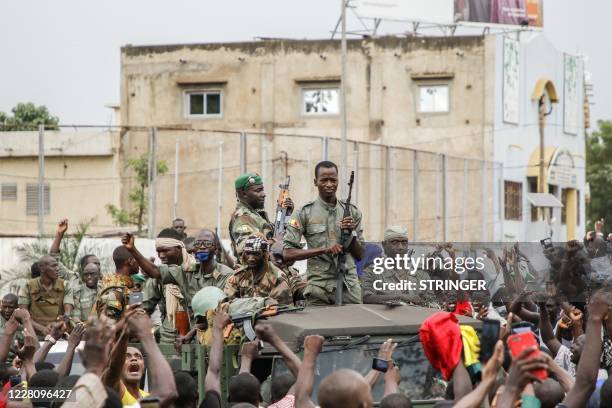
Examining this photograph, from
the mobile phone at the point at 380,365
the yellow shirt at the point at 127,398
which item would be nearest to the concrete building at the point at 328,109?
the yellow shirt at the point at 127,398

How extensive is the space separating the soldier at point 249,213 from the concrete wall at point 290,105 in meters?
32.8

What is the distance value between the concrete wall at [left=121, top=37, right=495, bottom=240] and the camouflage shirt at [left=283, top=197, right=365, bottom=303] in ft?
110

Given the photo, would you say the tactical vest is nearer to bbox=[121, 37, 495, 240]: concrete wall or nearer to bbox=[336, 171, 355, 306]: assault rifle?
bbox=[336, 171, 355, 306]: assault rifle

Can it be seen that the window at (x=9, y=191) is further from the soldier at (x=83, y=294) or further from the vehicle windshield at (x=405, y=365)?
the vehicle windshield at (x=405, y=365)

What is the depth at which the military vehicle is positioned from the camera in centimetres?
923

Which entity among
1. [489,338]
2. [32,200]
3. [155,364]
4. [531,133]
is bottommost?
[155,364]

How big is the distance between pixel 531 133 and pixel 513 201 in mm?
3933

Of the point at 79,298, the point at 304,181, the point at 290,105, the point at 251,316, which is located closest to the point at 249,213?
the point at 251,316

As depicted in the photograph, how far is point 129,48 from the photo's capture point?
50188 millimetres

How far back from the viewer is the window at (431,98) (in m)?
48.8

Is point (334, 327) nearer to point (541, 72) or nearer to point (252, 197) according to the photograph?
point (252, 197)

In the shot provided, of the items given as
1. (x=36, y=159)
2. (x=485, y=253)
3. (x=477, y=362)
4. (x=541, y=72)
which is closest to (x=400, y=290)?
(x=485, y=253)

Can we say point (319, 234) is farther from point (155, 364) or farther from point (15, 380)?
point (155, 364)

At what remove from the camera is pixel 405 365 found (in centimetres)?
931
